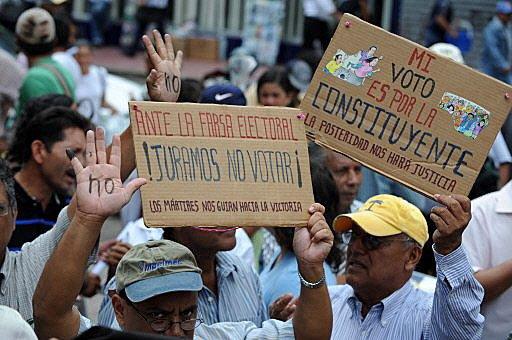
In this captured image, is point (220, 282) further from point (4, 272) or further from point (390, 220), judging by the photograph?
point (4, 272)

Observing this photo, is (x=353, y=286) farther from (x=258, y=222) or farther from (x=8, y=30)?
(x=8, y=30)

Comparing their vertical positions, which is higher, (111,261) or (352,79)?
(352,79)

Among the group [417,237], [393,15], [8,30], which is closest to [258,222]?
[417,237]

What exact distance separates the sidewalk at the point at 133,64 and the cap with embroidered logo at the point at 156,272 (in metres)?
17.5

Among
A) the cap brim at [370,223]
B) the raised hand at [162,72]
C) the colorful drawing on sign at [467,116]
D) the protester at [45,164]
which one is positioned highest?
the colorful drawing on sign at [467,116]

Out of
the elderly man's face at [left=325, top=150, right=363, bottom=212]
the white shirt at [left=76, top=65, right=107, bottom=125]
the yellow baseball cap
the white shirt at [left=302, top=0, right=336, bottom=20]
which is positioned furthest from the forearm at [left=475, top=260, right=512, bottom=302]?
the white shirt at [left=302, top=0, right=336, bottom=20]

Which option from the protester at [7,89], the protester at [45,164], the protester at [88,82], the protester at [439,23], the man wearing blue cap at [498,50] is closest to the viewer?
the protester at [45,164]

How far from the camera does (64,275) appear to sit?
3818 mm

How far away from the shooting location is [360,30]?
4.46 meters

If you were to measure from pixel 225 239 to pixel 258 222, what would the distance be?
0.81 m

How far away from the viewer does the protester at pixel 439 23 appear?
2095cm

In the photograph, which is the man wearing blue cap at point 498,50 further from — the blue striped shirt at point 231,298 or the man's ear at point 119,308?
the man's ear at point 119,308

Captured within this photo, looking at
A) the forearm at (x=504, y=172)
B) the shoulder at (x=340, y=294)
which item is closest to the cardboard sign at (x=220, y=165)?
the shoulder at (x=340, y=294)

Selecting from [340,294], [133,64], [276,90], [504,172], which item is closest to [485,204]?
[340,294]
